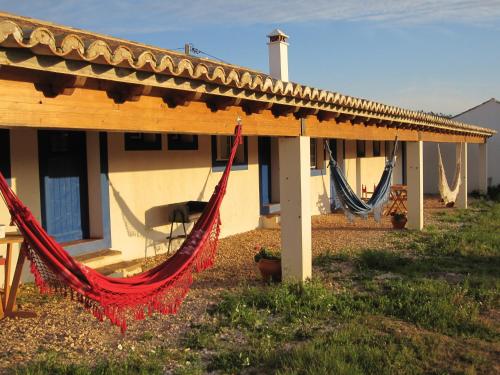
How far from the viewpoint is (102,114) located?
3285 millimetres

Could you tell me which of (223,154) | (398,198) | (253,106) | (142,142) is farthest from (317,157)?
(253,106)

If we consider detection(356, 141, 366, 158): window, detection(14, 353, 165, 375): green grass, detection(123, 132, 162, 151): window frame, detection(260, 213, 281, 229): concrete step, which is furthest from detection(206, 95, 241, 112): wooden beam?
detection(356, 141, 366, 158): window

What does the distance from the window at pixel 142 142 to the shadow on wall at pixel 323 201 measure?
5.94 m

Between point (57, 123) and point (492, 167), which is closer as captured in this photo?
point (57, 123)

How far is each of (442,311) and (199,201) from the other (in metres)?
4.58

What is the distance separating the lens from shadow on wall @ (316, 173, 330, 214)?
12.8 m

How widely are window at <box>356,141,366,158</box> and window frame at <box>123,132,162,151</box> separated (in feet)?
28.1

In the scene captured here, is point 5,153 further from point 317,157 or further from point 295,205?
point 317,157

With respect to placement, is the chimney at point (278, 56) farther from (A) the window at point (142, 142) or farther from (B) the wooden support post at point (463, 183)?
(B) the wooden support post at point (463, 183)

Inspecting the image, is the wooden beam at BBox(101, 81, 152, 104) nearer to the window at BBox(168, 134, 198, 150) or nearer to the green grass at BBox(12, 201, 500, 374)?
the green grass at BBox(12, 201, 500, 374)

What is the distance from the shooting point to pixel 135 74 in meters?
3.26

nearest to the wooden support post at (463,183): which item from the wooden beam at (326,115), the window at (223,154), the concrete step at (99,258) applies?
the window at (223,154)

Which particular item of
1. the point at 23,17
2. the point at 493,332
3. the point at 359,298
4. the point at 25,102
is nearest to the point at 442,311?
the point at 493,332

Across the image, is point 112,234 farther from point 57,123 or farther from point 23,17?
point 57,123
